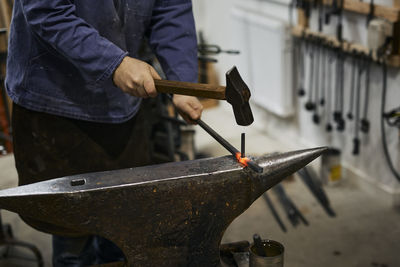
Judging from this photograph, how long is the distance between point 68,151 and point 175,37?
1.72 feet

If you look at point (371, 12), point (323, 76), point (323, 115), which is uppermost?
point (371, 12)

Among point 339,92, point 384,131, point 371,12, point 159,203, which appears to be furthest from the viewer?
point 339,92

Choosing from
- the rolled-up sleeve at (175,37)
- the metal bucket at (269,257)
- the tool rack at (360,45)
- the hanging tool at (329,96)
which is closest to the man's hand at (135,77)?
the rolled-up sleeve at (175,37)

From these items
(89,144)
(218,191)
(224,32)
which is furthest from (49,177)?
(224,32)

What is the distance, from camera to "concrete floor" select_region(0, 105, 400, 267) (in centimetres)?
248

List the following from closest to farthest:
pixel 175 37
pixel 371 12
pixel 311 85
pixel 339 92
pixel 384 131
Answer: pixel 175 37 → pixel 371 12 → pixel 384 131 → pixel 339 92 → pixel 311 85

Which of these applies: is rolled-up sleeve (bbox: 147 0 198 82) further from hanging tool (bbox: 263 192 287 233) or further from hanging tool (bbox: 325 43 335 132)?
hanging tool (bbox: 325 43 335 132)

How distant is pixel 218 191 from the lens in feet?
3.94

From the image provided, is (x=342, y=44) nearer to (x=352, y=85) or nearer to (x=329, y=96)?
(x=352, y=85)

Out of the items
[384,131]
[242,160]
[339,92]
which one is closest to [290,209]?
[384,131]

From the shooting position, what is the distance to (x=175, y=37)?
1.67m

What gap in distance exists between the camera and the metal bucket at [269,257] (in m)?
1.18

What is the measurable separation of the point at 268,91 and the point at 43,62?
7.78 ft

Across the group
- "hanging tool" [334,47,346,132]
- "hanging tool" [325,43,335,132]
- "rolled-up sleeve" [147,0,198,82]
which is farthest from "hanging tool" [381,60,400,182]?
"rolled-up sleeve" [147,0,198,82]
